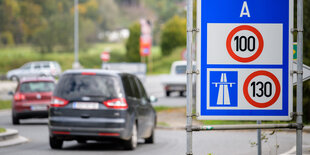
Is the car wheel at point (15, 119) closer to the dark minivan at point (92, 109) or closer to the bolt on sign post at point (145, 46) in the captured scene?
the dark minivan at point (92, 109)

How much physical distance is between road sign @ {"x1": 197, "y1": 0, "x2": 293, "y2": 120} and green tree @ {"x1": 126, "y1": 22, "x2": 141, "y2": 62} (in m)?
86.2

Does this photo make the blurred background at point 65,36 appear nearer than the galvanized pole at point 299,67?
No

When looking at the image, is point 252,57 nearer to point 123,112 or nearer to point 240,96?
point 240,96

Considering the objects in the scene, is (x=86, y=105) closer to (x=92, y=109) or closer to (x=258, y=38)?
(x=92, y=109)

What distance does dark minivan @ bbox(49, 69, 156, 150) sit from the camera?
575 inches

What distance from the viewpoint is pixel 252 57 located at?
739 centimetres

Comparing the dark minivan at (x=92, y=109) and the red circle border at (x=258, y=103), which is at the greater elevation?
the red circle border at (x=258, y=103)

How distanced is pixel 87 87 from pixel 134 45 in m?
80.3

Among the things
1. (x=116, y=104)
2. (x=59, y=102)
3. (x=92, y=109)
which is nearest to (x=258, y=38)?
(x=116, y=104)

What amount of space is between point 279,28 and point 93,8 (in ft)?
367

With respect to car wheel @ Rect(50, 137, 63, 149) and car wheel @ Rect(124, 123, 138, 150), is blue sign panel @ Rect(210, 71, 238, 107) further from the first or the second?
car wheel @ Rect(50, 137, 63, 149)

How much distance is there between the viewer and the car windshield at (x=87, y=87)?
14.8 meters

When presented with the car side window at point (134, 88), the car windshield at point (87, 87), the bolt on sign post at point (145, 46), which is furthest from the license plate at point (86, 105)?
the bolt on sign post at point (145, 46)

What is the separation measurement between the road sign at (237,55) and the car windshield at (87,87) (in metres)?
7.56
